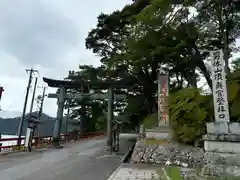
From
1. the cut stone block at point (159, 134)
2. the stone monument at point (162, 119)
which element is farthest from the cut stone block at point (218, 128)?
the stone monument at point (162, 119)

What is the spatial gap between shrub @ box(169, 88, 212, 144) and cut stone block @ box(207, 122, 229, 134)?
229cm

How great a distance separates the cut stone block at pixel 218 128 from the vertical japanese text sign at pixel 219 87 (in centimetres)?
25

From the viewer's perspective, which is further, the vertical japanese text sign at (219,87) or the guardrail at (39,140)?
the guardrail at (39,140)

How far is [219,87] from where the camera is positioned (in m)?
8.48

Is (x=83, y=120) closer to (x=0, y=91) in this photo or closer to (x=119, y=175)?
(x=0, y=91)

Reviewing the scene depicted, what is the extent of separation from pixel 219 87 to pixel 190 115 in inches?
97.3

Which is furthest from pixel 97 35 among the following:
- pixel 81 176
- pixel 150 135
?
pixel 81 176

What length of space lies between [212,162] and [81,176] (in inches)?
165

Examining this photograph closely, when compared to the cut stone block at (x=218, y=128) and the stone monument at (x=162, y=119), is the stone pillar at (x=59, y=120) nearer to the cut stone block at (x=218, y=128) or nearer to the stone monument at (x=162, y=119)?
the stone monument at (x=162, y=119)

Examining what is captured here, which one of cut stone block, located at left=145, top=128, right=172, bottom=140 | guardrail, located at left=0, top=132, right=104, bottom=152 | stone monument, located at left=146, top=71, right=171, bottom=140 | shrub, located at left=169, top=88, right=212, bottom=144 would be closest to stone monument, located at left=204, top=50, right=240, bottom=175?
shrub, located at left=169, top=88, right=212, bottom=144

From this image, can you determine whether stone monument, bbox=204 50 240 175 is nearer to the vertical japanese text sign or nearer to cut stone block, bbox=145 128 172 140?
the vertical japanese text sign

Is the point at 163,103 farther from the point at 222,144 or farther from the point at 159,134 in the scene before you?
the point at 222,144

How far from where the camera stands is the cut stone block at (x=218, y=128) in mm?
7725

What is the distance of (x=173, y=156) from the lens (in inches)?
422
